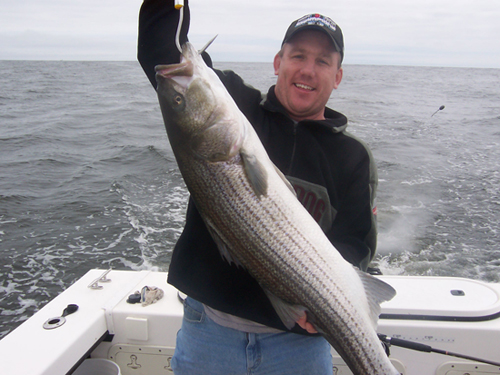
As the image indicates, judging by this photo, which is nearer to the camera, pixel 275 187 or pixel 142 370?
pixel 275 187

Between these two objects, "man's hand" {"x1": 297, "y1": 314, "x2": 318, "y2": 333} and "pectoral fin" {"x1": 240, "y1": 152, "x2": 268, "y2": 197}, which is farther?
"man's hand" {"x1": 297, "y1": 314, "x2": 318, "y2": 333}

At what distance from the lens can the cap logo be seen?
2346 mm

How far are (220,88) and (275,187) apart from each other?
1.96 ft

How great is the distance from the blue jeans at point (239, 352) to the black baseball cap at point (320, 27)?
1.81 meters

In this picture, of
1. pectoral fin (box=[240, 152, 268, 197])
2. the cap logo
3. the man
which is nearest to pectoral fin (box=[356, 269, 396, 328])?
the man

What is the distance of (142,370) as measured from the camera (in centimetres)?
348

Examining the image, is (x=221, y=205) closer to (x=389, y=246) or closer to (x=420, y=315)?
(x=420, y=315)

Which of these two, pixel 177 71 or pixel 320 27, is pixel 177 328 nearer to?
pixel 177 71

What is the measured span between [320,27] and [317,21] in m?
0.05

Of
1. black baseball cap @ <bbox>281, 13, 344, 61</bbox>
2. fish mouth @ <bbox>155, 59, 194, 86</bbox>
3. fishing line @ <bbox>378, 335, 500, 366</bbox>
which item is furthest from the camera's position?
fishing line @ <bbox>378, 335, 500, 366</bbox>

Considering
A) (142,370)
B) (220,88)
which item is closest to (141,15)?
(220,88)

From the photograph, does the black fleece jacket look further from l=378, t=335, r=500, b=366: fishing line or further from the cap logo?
l=378, t=335, r=500, b=366: fishing line

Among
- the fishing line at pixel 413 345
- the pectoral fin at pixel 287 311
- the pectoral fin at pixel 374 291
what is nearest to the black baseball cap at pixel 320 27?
the pectoral fin at pixel 374 291

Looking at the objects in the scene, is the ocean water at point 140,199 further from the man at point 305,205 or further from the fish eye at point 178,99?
the fish eye at point 178,99
